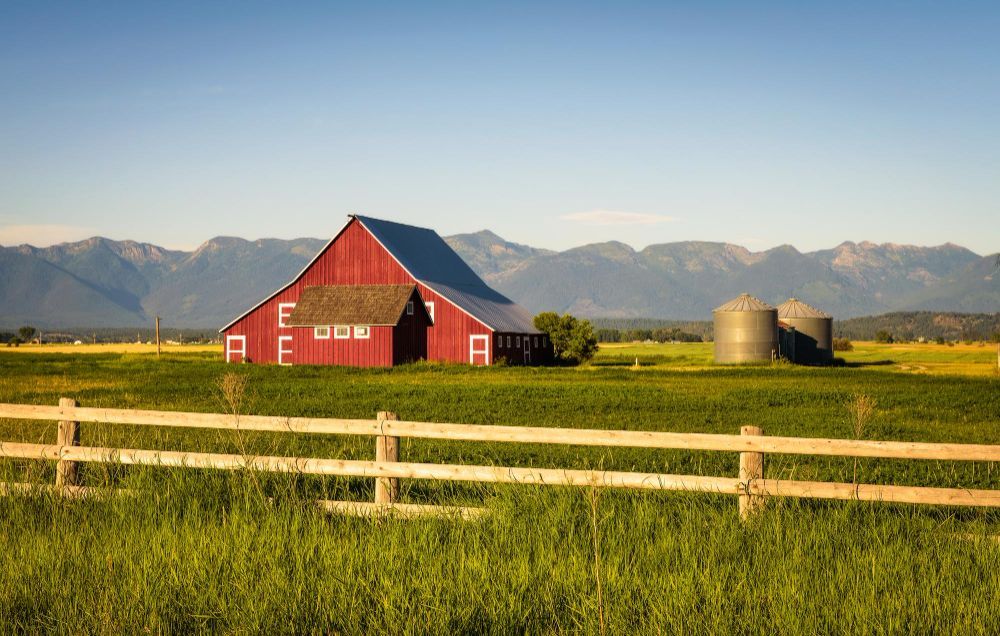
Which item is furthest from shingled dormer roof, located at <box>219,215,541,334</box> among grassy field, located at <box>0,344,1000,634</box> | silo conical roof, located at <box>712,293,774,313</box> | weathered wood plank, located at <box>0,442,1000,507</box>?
grassy field, located at <box>0,344,1000,634</box>

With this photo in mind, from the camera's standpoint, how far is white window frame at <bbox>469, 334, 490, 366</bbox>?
2263 inches

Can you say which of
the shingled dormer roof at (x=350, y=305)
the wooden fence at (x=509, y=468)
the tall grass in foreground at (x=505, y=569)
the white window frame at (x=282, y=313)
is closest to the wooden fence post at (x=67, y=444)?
the wooden fence at (x=509, y=468)

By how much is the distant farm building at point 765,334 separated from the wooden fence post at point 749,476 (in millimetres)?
59788

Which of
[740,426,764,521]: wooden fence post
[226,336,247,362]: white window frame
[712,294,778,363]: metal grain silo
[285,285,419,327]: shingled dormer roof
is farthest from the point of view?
[712,294,778,363]: metal grain silo

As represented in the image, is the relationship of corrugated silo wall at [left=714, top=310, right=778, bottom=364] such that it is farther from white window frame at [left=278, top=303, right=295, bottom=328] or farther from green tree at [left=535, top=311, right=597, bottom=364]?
white window frame at [left=278, top=303, right=295, bottom=328]

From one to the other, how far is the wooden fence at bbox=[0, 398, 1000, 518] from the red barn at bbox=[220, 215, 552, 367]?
4350 centimetres

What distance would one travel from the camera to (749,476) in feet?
32.7

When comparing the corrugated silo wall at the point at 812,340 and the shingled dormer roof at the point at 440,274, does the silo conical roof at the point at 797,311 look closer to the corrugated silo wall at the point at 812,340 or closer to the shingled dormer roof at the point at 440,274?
the corrugated silo wall at the point at 812,340

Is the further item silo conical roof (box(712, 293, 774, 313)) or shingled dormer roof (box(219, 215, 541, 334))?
silo conical roof (box(712, 293, 774, 313))

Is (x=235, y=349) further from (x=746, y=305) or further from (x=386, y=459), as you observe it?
(x=386, y=459)

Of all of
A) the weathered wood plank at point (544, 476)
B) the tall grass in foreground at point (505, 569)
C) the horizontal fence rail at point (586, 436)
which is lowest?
the tall grass in foreground at point (505, 569)

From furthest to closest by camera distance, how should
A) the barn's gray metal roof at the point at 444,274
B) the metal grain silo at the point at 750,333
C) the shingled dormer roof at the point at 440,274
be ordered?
the metal grain silo at the point at 750,333, the barn's gray metal roof at the point at 444,274, the shingled dormer roof at the point at 440,274

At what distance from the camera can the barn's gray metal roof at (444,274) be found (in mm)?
59906

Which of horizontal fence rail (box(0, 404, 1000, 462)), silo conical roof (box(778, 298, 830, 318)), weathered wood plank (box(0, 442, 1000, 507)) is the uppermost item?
silo conical roof (box(778, 298, 830, 318))
